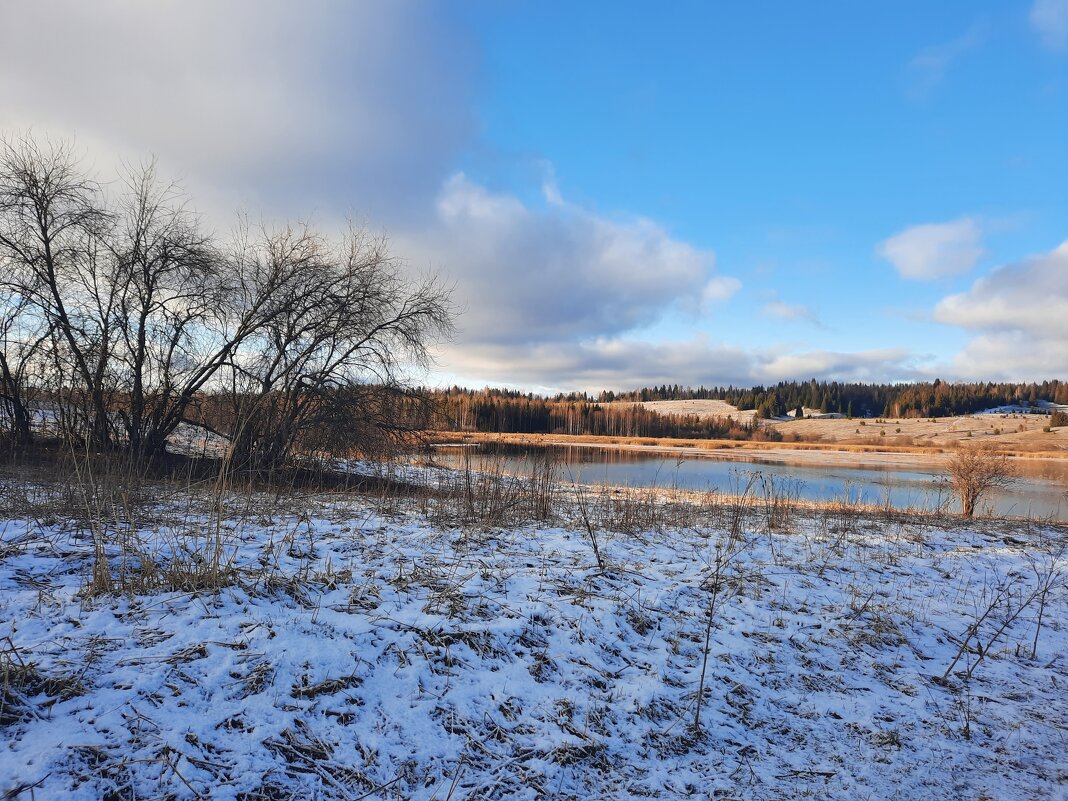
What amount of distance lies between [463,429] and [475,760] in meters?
12.4

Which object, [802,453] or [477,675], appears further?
[802,453]

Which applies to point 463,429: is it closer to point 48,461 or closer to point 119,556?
point 48,461

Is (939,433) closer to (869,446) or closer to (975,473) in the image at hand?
(869,446)

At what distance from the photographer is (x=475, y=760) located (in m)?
2.95

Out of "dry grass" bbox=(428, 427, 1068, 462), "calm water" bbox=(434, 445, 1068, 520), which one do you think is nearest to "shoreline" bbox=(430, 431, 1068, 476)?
"dry grass" bbox=(428, 427, 1068, 462)

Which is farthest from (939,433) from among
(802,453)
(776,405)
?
(776,405)

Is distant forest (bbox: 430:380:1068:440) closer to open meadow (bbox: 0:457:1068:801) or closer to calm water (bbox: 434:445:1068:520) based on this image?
calm water (bbox: 434:445:1068:520)

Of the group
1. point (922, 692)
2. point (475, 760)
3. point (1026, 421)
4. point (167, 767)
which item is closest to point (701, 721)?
point (475, 760)

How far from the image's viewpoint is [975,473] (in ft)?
52.1

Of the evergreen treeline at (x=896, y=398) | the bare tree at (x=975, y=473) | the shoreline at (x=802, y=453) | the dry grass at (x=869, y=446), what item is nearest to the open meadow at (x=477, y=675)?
the shoreline at (x=802, y=453)

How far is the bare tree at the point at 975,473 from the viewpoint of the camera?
15766 millimetres

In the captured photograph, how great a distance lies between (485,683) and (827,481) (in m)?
30.8

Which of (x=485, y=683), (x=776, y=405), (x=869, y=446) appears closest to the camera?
(x=485, y=683)

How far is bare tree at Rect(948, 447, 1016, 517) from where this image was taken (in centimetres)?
1577
